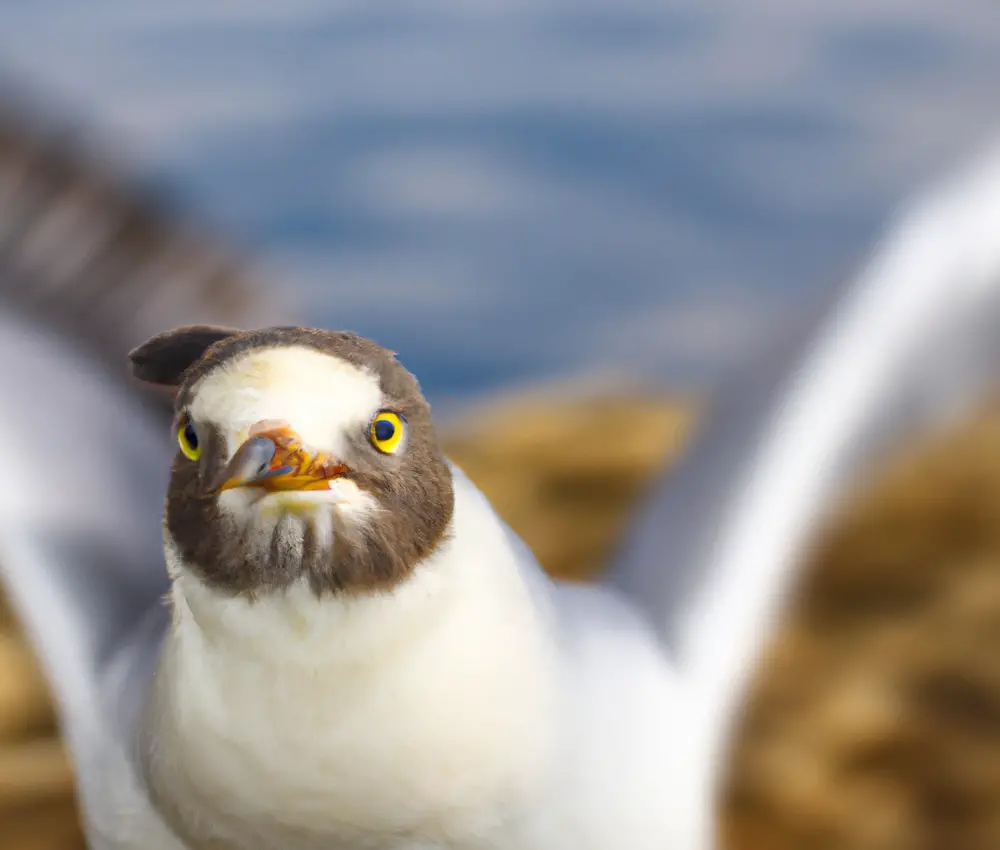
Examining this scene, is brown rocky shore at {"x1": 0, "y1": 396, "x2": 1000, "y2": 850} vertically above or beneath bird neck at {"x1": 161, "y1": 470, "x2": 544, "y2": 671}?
above

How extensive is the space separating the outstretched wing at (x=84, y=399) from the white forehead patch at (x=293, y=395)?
0.33 metres

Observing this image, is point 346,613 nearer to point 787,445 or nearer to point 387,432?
point 387,432

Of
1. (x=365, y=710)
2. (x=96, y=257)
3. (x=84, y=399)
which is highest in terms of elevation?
(x=96, y=257)

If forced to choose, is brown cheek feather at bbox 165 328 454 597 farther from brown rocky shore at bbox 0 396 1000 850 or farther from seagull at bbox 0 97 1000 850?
brown rocky shore at bbox 0 396 1000 850

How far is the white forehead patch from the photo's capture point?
2.15 ft

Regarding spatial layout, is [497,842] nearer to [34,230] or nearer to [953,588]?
[34,230]

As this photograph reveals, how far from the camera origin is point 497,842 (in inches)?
32.3

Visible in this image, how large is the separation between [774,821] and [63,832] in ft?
2.42

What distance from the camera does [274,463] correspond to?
0.63 metres

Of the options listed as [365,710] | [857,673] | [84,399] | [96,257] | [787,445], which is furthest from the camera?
[857,673]

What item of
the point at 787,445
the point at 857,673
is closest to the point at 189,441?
the point at 787,445

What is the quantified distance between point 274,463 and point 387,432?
76mm

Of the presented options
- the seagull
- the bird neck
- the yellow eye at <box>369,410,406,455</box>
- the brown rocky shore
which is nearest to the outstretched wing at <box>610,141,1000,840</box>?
the seagull

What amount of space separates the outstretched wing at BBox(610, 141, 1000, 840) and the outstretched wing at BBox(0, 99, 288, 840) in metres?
0.38
